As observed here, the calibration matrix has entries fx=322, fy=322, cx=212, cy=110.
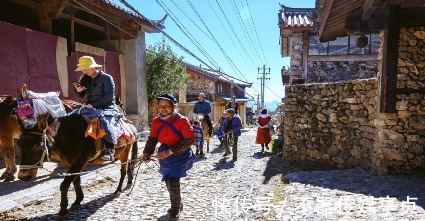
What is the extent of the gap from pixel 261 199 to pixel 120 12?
8.80 m

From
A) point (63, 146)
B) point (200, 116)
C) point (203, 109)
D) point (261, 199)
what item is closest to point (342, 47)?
point (203, 109)

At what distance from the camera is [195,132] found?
4.82 meters

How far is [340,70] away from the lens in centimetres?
1259

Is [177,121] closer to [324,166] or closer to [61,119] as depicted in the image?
[61,119]

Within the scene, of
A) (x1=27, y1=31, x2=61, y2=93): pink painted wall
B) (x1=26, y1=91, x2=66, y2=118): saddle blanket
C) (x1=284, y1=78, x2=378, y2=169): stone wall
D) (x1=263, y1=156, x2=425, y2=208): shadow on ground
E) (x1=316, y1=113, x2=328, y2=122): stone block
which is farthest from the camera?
(x1=27, y1=31, x2=61, y2=93): pink painted wall

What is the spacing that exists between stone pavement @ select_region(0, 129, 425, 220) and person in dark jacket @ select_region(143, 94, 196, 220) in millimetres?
739

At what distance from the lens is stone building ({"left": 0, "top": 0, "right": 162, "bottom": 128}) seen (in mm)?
8719

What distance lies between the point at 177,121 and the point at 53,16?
7.70m

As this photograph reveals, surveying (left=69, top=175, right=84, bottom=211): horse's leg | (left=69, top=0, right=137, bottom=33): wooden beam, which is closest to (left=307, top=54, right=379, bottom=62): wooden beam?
(left=69, top=0, right=137, bottom=33): wooden beam

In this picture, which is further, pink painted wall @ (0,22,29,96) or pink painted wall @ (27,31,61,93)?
pink painted wall @ (27,31,61,93)

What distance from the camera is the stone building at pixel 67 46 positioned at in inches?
343

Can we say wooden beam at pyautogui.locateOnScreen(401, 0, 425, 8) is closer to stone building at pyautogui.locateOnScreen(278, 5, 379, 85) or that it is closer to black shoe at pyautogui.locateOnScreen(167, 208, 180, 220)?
black shoe at pyautogui.locateOnScreen(167, 208, 180, 220)

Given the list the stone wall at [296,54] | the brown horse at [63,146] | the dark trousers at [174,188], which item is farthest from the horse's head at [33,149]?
the stone wall at [296,54]

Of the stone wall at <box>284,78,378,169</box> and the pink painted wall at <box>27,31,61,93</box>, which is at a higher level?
the pink painted wall at <box>27,31,61,93</box>
